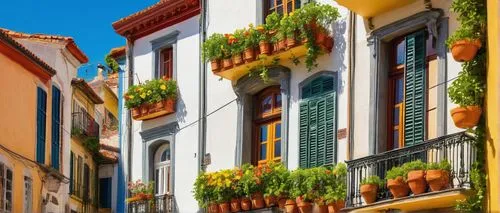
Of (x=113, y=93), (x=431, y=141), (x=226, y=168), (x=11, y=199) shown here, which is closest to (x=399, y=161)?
(x=431, y=141)

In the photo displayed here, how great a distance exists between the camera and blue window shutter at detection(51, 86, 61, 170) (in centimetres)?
3731

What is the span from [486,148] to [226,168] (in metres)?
8.95

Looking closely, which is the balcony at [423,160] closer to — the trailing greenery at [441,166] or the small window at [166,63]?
the trailing greenery at [441,166]

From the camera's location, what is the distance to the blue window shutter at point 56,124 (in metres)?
37.3

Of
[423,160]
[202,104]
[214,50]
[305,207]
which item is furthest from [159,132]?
[423,160]

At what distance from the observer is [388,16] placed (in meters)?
21.6

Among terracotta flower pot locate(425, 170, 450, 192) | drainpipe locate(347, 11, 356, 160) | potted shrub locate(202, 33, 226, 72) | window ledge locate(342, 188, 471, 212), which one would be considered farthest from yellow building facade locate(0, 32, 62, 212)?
terracotta flower pot locate(425, 170, 450, 192)

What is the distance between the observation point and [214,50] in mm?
25531

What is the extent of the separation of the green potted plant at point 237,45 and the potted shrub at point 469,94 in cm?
726

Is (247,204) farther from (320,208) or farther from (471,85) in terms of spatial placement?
(471,85)

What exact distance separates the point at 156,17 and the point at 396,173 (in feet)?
35.0

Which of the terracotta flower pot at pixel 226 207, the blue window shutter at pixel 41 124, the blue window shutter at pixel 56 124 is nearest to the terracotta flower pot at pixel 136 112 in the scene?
the terracotta flower pot at pixel 226 207

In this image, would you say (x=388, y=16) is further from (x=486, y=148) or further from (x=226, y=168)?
(x=226, y=168)

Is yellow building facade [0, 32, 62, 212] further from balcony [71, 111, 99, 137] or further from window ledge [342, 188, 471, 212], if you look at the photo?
window ledge [342, 188, 471, 212]
